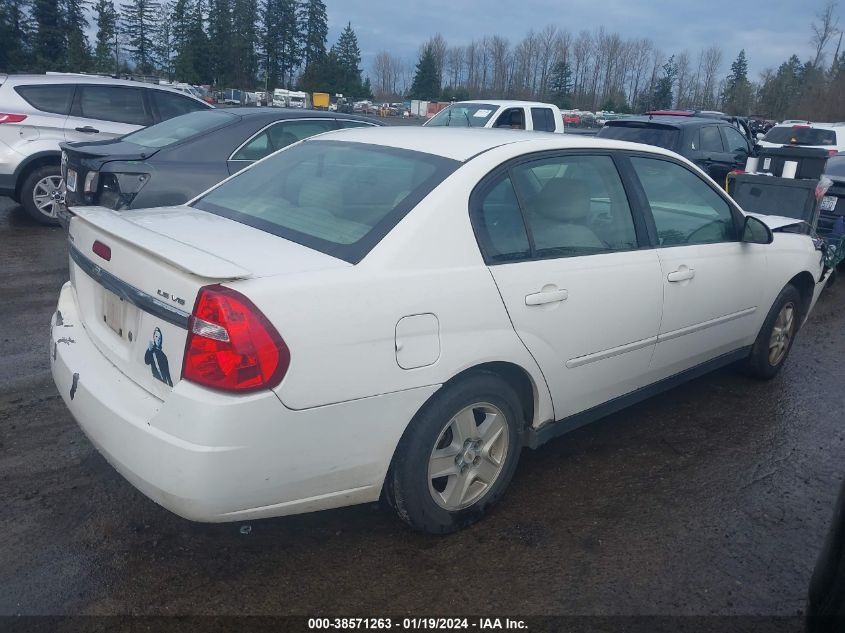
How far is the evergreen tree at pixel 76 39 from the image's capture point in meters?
51.2

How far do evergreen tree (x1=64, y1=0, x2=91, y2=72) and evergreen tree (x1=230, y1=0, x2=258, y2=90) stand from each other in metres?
21.5

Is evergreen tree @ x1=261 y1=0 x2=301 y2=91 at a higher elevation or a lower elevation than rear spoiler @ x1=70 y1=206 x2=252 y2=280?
higher

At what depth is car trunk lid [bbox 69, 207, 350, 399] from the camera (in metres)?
2.49

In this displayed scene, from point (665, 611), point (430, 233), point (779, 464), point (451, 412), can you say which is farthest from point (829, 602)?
point (779, 464)

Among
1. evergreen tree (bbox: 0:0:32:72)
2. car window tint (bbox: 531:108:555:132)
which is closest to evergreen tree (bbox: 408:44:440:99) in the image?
evergreen tree (bbox: 0:0:32:72)

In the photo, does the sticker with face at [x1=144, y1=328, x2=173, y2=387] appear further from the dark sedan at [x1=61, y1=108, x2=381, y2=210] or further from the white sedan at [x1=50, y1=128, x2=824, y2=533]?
the dark sedan at [x1=61, y1=108, x2=381, y2=210]

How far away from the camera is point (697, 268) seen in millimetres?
3984

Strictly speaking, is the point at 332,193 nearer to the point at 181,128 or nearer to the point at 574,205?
the point at 574,205

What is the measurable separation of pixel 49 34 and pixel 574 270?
188 ft

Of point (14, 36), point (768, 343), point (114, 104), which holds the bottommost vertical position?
point (768, 343)

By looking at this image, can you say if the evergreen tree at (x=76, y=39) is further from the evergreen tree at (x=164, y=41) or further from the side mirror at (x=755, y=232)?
the side mirror at (x=755, y=232)

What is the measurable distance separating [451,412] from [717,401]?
2.62m

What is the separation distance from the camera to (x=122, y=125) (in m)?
9.21

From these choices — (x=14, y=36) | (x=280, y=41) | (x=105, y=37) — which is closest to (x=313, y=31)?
(x=280, y=41)
